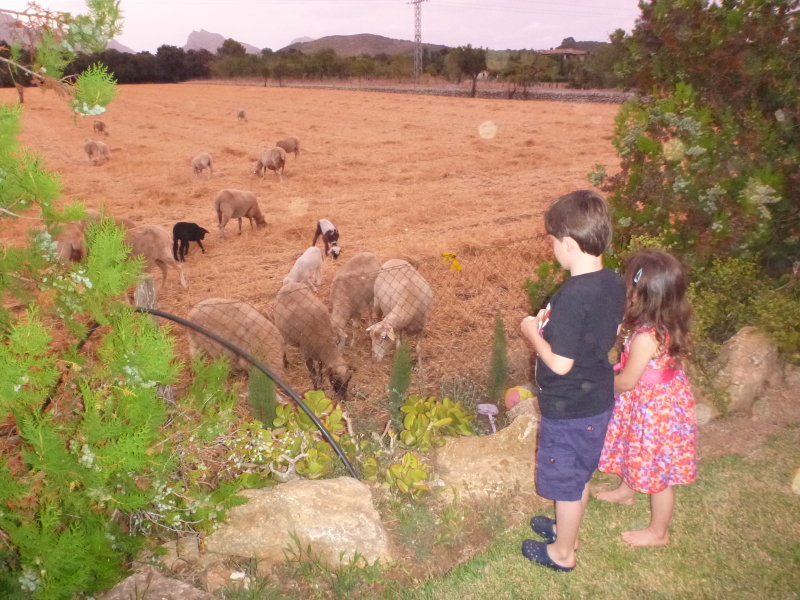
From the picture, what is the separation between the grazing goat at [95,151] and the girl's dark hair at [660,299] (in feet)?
70.3

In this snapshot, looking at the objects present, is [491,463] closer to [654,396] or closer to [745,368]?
[654,396]

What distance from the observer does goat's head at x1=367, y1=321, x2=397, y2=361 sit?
685 cm

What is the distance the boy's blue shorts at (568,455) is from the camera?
261 centimetres

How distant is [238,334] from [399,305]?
6.44 ft

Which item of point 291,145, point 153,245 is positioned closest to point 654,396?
point 153,245

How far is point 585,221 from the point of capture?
2.32 meters

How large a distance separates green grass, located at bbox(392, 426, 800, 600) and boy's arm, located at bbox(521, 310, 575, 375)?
125 cm

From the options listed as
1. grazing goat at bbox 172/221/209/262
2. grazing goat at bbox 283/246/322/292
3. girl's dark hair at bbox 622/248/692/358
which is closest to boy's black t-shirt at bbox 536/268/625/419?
girl's dark hair at bbox 622/248/692/358

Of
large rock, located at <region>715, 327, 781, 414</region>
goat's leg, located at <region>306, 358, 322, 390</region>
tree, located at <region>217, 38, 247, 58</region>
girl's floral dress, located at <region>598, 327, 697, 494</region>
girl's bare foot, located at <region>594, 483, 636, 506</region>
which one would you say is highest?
tree, located at <region>217, 38, 247, 58</region>

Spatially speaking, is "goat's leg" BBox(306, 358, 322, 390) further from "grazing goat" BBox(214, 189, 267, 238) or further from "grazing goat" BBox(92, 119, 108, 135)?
"grazing goat" BBox(92, 119, 108, 135)

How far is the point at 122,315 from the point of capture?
2.34 metres

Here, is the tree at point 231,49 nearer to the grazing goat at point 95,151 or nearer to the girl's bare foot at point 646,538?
the grazing goat at point 95,151

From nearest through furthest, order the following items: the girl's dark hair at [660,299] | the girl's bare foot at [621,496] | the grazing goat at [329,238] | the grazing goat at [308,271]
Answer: the girl's dark hair at [660,299] < the girl's bare foot at [621,496] < the grazing goat at [308,271] < the grazing goat at [329,238]

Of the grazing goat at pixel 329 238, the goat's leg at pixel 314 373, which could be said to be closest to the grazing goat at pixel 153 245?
the grazing goat at pixel 329 238
